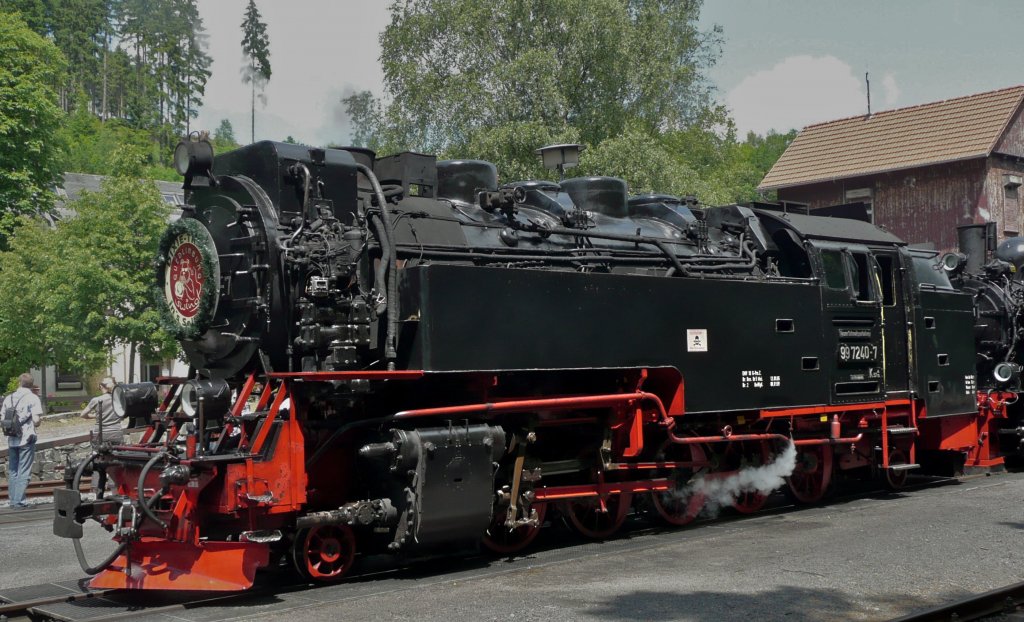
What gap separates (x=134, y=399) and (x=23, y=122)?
24.9 metres

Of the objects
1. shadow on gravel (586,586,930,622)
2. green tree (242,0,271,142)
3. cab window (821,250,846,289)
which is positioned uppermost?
green tree (242,0,271,142)

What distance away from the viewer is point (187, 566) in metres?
6.91

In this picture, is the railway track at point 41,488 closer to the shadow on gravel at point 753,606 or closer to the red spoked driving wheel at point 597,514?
the red spoked driving wheel at point 597,514

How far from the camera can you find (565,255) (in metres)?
8.70

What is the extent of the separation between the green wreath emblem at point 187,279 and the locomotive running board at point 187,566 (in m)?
1.65

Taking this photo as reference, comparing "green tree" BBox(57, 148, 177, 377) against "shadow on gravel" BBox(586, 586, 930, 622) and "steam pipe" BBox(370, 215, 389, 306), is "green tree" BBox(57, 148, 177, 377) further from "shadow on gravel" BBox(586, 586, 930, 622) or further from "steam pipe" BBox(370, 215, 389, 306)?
"shadow on gravel" BBox(586, 586, 930, 622)

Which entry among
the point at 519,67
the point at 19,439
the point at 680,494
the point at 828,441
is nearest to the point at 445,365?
the point at 680,494

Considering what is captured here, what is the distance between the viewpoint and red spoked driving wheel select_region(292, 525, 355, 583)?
23.9ft

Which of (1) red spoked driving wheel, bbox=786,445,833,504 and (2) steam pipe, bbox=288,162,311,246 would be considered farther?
(1) red spoked driving wheel, bbox=786,445,833,504

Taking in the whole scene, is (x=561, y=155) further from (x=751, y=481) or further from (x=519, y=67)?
(x=519, y=67)

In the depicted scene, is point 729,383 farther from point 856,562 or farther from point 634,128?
point 634,128

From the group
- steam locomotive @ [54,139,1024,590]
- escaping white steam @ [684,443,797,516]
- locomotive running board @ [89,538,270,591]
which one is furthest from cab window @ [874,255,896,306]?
locomotive running board @ [89,538,270,591]

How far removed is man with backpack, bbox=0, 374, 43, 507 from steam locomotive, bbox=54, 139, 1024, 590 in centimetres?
518

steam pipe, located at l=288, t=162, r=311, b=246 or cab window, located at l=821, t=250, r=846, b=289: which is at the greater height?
steam pipe, located at l=288, t=162, r=311, b=246
